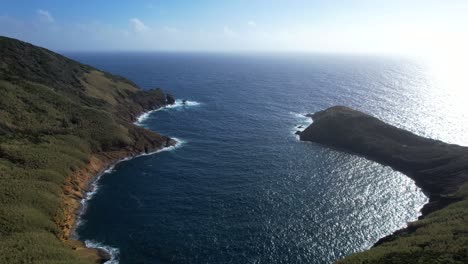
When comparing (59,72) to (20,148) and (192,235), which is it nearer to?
(20,148)

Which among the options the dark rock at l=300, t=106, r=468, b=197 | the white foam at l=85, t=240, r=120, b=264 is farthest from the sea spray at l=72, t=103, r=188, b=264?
the dark rock at l=300, t=106, r=468, b=197

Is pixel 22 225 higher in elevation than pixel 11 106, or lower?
lower

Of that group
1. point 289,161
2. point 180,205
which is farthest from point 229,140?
point 180,205

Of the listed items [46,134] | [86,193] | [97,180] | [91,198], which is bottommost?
[91,198]

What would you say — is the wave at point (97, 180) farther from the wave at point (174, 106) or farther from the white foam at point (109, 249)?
the wave at point (174, 106)

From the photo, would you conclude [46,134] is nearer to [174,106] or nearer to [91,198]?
[91,198]

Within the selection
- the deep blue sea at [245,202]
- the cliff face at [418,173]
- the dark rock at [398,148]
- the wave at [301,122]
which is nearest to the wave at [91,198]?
the deep blue sea at [245,202]

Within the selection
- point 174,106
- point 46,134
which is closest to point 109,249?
point 46,134

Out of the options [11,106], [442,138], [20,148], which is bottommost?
[442,138]
